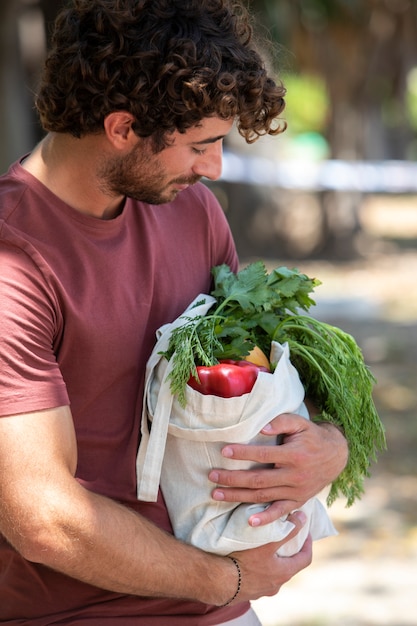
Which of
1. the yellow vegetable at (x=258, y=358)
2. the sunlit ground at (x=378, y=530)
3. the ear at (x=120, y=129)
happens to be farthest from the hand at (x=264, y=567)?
the sunlit ground at (x=378, y=530)

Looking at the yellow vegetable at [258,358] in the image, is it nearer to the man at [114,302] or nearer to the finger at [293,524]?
the man at [114,302]

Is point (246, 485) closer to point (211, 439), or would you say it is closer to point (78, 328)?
point (211, 439)

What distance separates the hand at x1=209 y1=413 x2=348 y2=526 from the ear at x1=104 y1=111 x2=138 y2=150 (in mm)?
712

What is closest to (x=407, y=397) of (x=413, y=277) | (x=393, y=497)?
(x=393, y=497)

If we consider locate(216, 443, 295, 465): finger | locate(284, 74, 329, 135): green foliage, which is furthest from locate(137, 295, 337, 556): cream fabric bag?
locate(284, 74, 329, 135): green foliage

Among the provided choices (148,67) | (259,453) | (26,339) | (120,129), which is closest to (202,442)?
(259,453)

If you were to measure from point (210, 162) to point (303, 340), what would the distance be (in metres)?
0.50

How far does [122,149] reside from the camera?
7.50 feet

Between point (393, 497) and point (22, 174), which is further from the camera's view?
point (393, 497)

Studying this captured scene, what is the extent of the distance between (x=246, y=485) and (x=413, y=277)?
12.0 m

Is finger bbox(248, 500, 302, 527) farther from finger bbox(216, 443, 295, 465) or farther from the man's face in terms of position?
the man's face

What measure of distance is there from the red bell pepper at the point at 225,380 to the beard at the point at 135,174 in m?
0.44

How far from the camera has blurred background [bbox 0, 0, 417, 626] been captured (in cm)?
522

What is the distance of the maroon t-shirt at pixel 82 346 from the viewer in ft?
6.81
